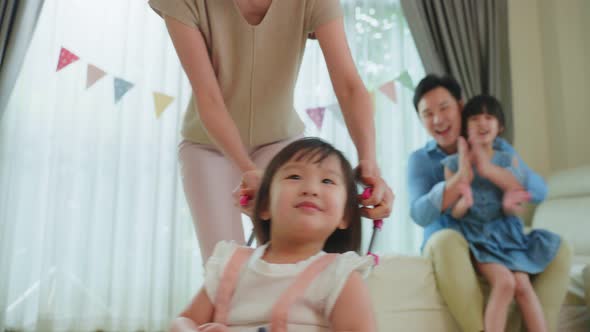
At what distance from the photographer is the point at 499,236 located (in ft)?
7.11

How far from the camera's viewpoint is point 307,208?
1.01 m

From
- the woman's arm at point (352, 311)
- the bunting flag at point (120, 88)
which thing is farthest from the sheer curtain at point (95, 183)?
the woman's arm at point (352, 311)

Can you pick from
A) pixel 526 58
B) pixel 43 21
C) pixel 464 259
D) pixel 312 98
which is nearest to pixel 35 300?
pixel 43 21

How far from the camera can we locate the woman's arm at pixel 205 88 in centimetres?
125

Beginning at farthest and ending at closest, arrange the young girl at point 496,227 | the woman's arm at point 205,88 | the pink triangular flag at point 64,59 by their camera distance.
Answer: the pink triangular flag at point 64,59
the young girl at point 496,227
the woman's arm at point 205,88

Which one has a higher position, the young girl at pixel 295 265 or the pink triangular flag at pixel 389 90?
the pink triangular flag at pixel 389 90

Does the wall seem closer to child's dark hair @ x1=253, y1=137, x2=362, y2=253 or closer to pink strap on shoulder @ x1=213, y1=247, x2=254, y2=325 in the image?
child's dark hair @ x1=253, y1=137, x2=362, y2=253

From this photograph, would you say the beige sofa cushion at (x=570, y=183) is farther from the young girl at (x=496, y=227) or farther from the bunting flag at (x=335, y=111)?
the bunting flag at (x=335, y=111)

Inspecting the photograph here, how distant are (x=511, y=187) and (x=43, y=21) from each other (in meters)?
2.73

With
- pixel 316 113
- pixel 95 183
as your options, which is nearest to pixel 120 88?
pixel 95 183

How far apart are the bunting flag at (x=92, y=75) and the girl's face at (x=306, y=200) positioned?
2281 millimetres

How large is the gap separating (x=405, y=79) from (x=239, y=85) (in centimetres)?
221

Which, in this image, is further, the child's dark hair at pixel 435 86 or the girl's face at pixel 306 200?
the child's dark hair at pixel 435 86

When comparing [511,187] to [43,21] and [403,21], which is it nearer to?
[403,21]
